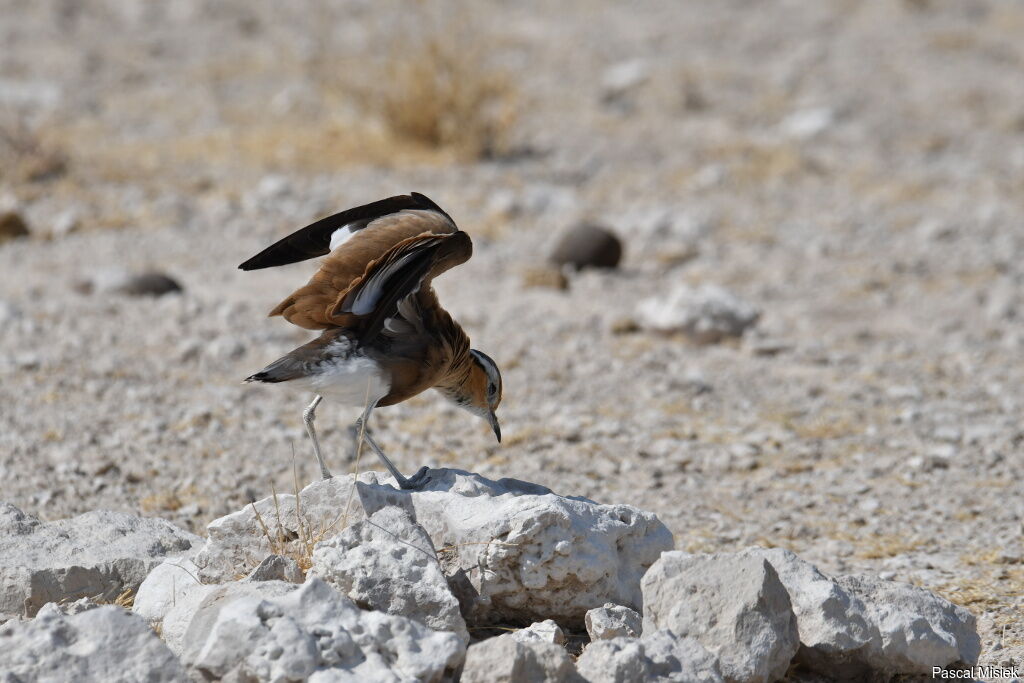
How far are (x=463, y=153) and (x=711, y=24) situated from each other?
607 centimetres

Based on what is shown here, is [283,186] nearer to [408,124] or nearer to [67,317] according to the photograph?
[408,124]

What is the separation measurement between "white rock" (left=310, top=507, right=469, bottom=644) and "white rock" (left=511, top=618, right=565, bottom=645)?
16 cm

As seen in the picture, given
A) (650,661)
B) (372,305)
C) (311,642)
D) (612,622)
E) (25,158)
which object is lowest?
(25,158)

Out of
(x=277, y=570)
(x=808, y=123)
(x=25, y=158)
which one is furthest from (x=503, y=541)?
(x=808, y=123)

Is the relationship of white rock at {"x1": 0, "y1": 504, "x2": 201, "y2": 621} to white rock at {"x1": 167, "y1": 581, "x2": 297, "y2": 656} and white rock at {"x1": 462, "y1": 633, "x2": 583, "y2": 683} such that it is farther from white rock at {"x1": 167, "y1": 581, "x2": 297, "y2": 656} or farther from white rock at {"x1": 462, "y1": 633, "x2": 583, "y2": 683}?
white rock at {"x1": 462, "y1": 633, "x2": 583, "y2": 683}

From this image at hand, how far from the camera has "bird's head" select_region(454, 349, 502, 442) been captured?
197 inches

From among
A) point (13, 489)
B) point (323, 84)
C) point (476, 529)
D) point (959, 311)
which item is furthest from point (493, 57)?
point (476, 529)

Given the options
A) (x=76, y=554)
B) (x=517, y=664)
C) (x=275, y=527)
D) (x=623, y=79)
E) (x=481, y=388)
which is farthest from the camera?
(x=623, y=79)

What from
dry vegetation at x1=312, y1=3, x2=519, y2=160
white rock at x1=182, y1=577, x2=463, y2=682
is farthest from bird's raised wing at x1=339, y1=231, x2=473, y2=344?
dry vegetation at x1=312, y1=3, x2=519, y2=160

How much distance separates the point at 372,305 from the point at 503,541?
3.25 ft

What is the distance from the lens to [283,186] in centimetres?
1065

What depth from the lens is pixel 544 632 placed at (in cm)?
356

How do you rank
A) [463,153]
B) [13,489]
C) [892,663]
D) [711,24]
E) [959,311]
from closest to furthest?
1. [892,663]
2. [13,489]
3. [959,311]
4. [463,153]
5. [711,24]

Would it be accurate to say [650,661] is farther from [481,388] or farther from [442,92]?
[442,92]
